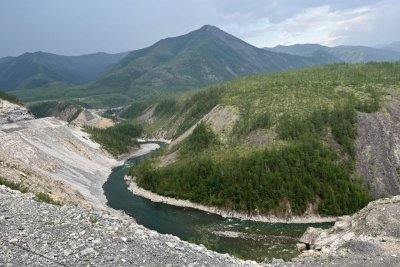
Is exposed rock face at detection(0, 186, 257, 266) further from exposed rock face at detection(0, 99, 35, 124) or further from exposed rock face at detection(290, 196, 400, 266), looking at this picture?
exposed rock face at detection(0, 99, 35, 124)

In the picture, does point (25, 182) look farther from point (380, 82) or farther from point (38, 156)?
point (380, 82)

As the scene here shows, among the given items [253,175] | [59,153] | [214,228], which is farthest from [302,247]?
[59,153]

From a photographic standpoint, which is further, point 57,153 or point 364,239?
point 57,153

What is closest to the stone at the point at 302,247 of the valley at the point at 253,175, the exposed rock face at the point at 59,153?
the valley at the point at 253,175

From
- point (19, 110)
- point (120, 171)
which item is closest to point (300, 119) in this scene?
point (120, 171)

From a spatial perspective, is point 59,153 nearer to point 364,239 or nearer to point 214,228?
point 214,228

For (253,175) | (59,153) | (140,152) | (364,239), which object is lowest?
(140,152)

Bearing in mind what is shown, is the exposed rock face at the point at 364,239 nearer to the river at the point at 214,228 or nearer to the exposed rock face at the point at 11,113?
the river at the point at 214,228
